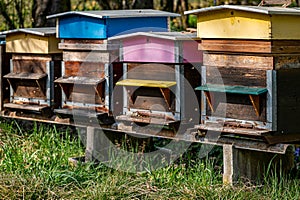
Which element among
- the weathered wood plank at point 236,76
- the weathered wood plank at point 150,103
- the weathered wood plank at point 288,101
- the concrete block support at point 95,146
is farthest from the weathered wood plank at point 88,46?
the weathered wood plank at point 288,101

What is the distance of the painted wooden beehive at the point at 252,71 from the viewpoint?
4.98 metres

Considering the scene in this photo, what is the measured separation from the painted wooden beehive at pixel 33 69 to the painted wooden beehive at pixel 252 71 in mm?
1932

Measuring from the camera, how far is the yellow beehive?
492 cm

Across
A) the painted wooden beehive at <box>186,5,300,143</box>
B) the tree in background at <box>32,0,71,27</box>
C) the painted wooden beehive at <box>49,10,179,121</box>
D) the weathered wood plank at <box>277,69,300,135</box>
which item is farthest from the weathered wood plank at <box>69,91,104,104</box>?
the tree in background at <box>32,0,71,27</box>

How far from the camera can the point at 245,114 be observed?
518 centimetres

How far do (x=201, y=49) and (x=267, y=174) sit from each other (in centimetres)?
131

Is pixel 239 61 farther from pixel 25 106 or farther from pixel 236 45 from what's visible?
pixel 25 106

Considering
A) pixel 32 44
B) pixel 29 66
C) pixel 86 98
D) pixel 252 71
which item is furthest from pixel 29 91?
pixel 252 71

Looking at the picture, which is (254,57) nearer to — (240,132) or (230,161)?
(240,132)

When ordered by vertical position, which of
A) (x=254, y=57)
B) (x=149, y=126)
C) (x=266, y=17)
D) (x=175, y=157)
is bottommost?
(x=175, y=157)

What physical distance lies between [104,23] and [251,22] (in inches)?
64.4

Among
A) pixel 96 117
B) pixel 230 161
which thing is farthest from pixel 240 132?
pixel 96 117

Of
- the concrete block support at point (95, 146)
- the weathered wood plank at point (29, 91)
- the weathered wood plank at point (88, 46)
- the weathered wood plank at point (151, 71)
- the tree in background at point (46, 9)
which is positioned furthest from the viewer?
the tree in background at point (46, 9)

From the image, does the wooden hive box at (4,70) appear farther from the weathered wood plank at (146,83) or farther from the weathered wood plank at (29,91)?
the weathered wood plank at (146,83)
